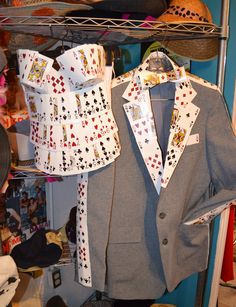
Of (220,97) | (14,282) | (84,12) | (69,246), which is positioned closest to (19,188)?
(69,246)

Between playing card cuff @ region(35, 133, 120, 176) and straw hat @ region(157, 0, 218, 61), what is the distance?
43 centimetres

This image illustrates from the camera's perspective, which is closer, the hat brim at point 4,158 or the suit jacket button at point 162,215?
the hat brim at point 4,158

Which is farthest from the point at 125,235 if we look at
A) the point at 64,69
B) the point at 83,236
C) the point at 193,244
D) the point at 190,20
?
the point at 190,20

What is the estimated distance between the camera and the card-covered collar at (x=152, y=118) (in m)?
0.96

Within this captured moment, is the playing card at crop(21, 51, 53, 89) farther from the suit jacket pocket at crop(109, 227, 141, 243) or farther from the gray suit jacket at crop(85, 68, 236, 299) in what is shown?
the suit jacket pocket at crop(109, 227, 141, 243)

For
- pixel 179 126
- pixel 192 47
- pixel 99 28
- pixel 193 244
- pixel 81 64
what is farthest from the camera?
pixel 192 47

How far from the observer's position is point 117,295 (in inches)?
42.6

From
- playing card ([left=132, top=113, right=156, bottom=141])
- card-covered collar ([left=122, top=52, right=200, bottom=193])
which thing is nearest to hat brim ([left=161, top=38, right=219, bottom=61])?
card-covered collar ([left=122, top=52, right=200, bottom=193])

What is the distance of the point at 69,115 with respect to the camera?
836 mm

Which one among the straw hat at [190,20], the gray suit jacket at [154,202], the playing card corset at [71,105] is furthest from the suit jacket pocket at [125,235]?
the straw hat at [190,20]

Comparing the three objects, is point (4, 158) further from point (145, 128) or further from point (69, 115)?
point (145, 128)

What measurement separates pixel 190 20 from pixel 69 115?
1.58 ft

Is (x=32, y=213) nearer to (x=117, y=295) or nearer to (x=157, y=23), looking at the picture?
(x=117, y=295)

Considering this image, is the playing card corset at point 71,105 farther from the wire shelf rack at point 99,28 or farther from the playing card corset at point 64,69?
the wire shelf rack at point 99,28
